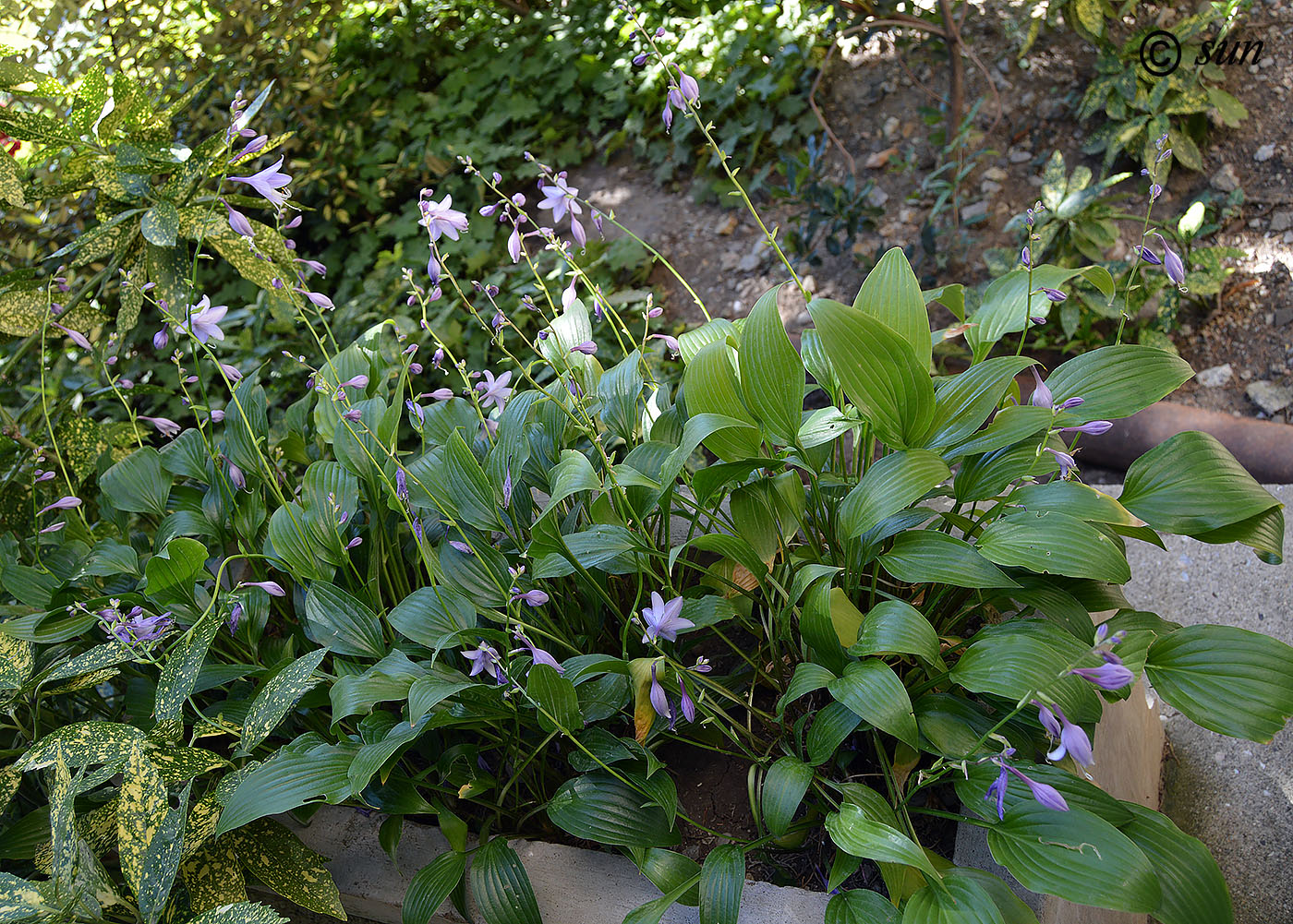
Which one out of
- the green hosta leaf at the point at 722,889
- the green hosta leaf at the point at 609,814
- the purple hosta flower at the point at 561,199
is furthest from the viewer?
the purple hosta flower at the point at 561,199

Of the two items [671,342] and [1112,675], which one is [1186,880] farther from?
[671,342]

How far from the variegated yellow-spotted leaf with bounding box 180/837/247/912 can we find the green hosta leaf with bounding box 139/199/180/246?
103cm

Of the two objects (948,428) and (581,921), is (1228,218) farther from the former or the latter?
(581,921)

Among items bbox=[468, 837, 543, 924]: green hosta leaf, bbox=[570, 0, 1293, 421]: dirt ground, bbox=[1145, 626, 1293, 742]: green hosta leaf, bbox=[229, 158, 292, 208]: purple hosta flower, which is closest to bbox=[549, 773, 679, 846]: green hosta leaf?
bbox=[468, 837, 543, 924]: green hosta leaf

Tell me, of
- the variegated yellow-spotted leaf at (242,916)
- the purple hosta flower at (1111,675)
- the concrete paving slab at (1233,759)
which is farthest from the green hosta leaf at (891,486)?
the concrete paving slab at (1233,759)

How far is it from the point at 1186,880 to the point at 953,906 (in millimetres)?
257

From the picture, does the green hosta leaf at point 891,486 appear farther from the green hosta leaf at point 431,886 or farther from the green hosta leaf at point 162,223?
the green hosta leaf at point 162,223

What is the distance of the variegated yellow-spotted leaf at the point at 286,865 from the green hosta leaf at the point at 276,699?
0.54 feet

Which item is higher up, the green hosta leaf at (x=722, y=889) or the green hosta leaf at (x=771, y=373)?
the green hosta leaf at (x=771, y=373)

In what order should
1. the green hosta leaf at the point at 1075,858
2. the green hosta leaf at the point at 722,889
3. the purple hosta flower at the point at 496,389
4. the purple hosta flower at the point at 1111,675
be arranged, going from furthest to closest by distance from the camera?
the purple hosta flower at the point at 496,389 → the green hosta leaf at the point at 722,889 → the green hosta leaf at the point at 1075,858 → the purple hosta flower at the point at 1111,675

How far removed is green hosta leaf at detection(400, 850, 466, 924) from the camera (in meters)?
1.22

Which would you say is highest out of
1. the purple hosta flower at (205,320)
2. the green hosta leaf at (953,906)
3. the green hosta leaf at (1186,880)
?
the purple hosta flower at (205,320)

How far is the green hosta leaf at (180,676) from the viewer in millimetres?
1258

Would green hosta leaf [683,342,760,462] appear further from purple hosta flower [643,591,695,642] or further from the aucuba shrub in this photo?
purple hosta flower [643,591,695,642]
